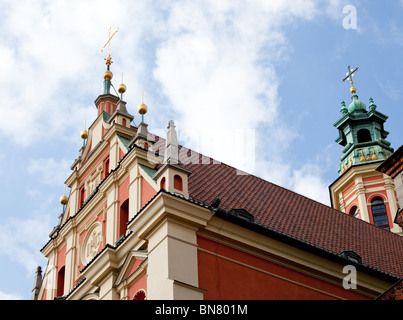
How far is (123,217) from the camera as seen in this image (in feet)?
57.4

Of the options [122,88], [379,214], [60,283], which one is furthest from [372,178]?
[60,283]

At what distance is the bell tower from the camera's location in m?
32.0

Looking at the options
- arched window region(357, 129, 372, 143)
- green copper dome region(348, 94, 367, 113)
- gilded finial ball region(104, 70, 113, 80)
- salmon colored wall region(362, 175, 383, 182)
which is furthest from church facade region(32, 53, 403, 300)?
green copper dome region(348, 94, 367, 113)

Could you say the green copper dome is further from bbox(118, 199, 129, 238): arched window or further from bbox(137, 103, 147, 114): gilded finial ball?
bbox(118, 199, 129, 238): arched window

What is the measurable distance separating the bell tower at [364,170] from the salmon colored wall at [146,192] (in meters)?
15.7

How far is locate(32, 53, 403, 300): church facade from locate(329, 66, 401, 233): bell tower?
9.52 metres

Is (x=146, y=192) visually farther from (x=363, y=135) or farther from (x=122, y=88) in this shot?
(x=363, y=135)

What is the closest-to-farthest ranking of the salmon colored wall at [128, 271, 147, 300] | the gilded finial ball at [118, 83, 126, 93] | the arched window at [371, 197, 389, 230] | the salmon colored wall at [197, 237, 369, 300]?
the salmon colored wall at [197, 237, 369, 300] → the salmon colored wall at [128, 271, 147, 300] → the gilded finial ball at [118, 83, 126, 93] → the arched window at [371, 197, 389, 230]

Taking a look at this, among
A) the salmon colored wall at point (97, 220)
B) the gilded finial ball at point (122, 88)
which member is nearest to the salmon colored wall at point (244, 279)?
the salmon colored wall at point (97, 220)

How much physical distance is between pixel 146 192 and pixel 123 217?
1230 millimetres

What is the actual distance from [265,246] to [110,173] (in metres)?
4.61

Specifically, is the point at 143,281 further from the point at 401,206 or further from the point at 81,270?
the point at 401,206

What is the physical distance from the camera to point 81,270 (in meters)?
17.6

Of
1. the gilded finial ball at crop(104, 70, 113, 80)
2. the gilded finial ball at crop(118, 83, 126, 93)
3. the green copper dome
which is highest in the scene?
the green copper dome
